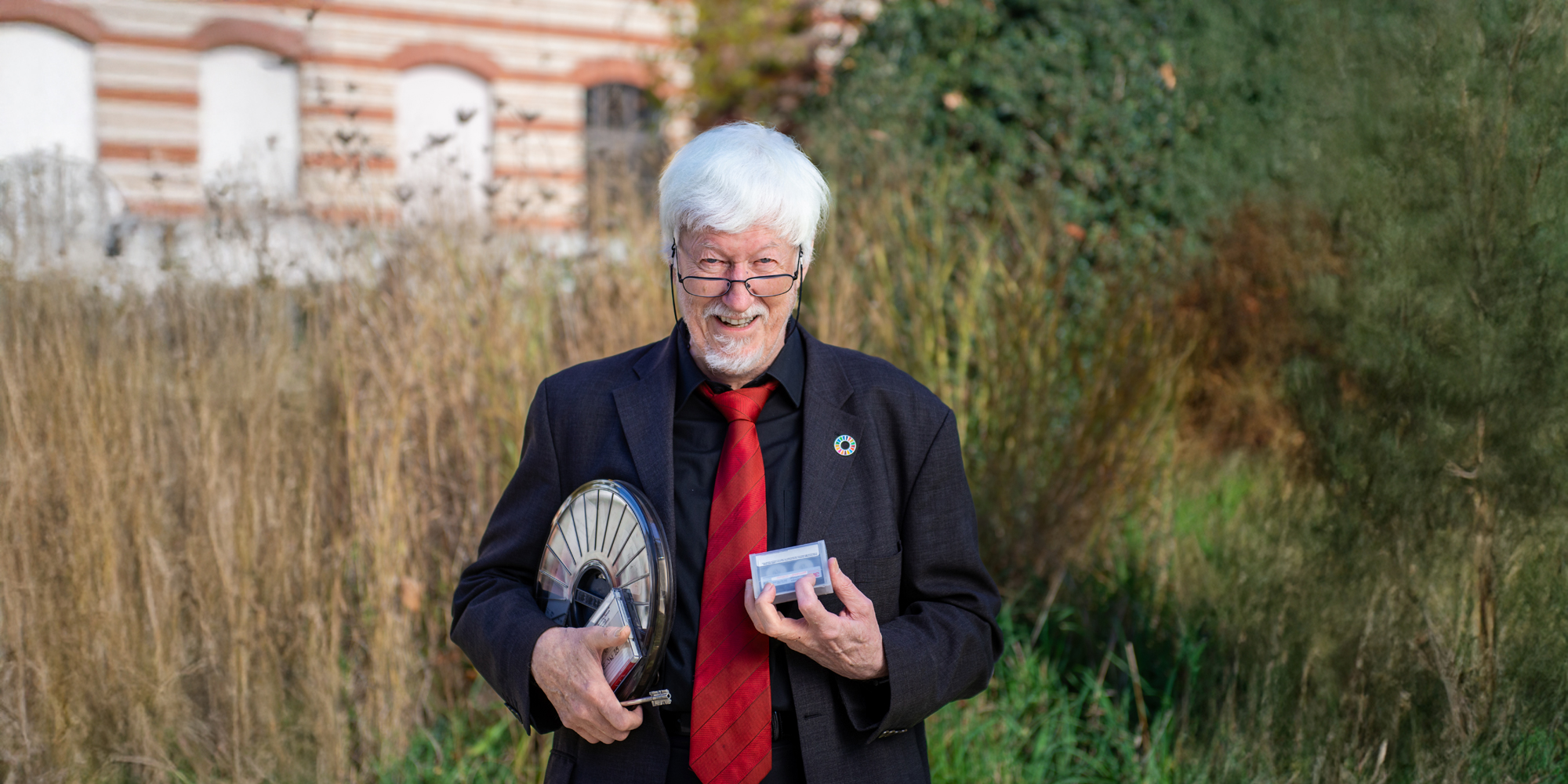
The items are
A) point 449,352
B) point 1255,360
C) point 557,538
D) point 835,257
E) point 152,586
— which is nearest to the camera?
point 557,538

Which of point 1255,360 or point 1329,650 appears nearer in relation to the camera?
point 1329,650

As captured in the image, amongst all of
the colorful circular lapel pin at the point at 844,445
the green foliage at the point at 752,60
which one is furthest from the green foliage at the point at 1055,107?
the colorful circular lapel pin at the point at 844,445

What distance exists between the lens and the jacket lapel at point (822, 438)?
6.57ft

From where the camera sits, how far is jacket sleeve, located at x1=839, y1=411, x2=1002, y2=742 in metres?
1.98

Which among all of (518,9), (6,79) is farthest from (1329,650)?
(518,9)

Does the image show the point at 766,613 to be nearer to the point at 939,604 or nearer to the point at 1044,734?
the point at 939,604

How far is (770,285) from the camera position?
202 centimetres

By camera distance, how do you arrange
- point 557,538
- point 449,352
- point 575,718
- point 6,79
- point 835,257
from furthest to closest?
point 6,79
point 835,257
point 449,352
point 557,538
point 575,718

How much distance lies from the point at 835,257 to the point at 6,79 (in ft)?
21.9

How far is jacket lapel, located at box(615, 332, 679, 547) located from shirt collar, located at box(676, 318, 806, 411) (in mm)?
16

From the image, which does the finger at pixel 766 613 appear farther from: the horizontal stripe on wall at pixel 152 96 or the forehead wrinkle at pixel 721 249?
the horizontal stripe on wall at pixel 152 96

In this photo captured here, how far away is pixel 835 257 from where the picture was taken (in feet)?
17.0

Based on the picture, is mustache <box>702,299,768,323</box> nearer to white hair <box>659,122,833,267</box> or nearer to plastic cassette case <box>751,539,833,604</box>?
white hair <box>659,122,833,267</box>

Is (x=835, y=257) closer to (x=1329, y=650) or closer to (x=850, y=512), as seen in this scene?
(x=1329, y=650)
